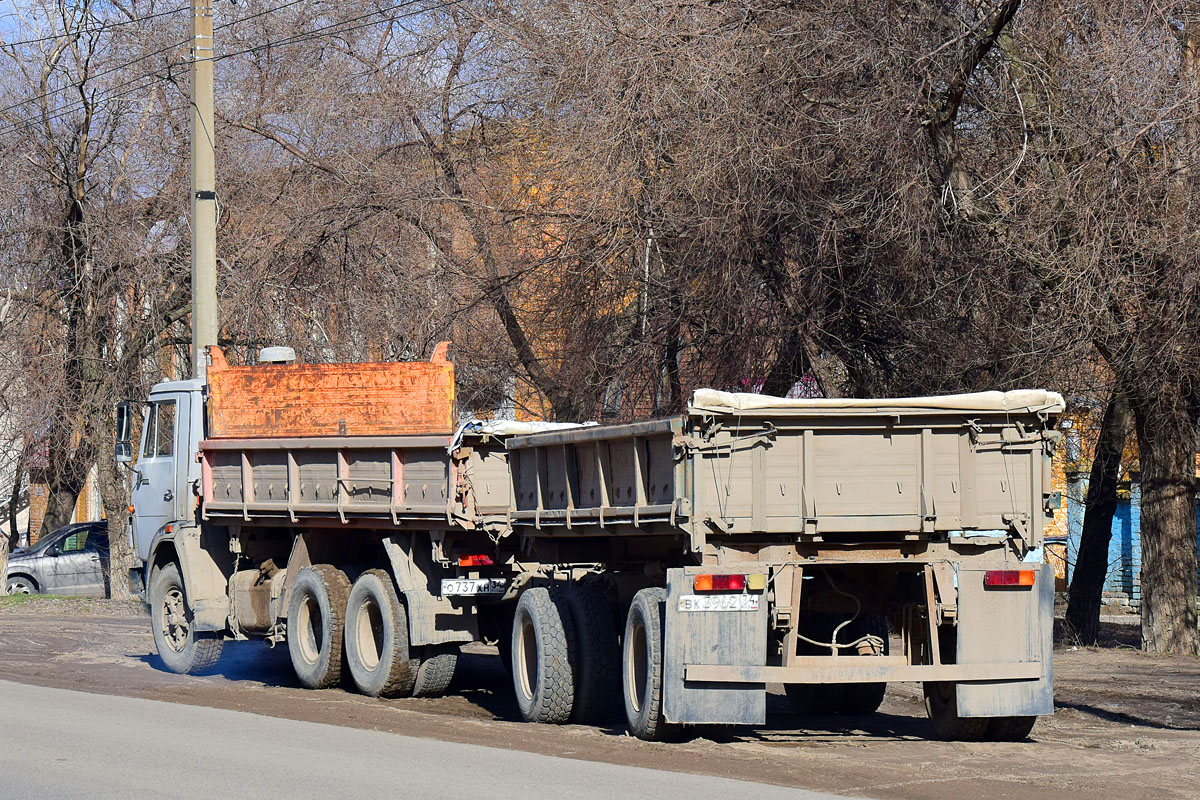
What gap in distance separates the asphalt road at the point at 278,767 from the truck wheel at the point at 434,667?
2.17m

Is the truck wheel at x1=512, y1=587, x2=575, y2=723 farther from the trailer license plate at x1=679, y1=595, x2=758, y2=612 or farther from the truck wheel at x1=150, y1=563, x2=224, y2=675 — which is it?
the truck wheel at x1=150, y1=563, x2=224, y2=675

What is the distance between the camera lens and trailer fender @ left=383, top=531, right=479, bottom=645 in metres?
12.5

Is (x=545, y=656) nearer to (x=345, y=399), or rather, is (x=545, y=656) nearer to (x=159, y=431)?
(x=345, y=399)

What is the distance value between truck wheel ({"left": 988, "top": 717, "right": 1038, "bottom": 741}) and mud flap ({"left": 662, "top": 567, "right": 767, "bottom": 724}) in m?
1.69

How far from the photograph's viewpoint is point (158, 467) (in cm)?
1568

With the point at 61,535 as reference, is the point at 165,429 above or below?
above

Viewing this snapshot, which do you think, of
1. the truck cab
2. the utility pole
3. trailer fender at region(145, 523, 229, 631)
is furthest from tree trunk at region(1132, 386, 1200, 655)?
the utility pole

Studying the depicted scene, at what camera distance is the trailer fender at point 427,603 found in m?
12.5

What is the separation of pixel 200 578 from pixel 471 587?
4114 mm

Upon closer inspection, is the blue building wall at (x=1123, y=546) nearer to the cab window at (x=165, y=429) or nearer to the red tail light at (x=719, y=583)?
the cab window at (x=165, y=429)

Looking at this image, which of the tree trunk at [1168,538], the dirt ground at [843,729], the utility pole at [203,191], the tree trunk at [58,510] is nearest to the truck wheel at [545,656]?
the dirt ground at [843,729]

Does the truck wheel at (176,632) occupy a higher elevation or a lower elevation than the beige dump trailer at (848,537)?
lower

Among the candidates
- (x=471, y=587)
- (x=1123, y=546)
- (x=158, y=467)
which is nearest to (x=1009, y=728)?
(x=471, y=587)

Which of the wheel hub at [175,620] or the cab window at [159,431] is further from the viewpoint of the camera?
the cab window at [159,431]
